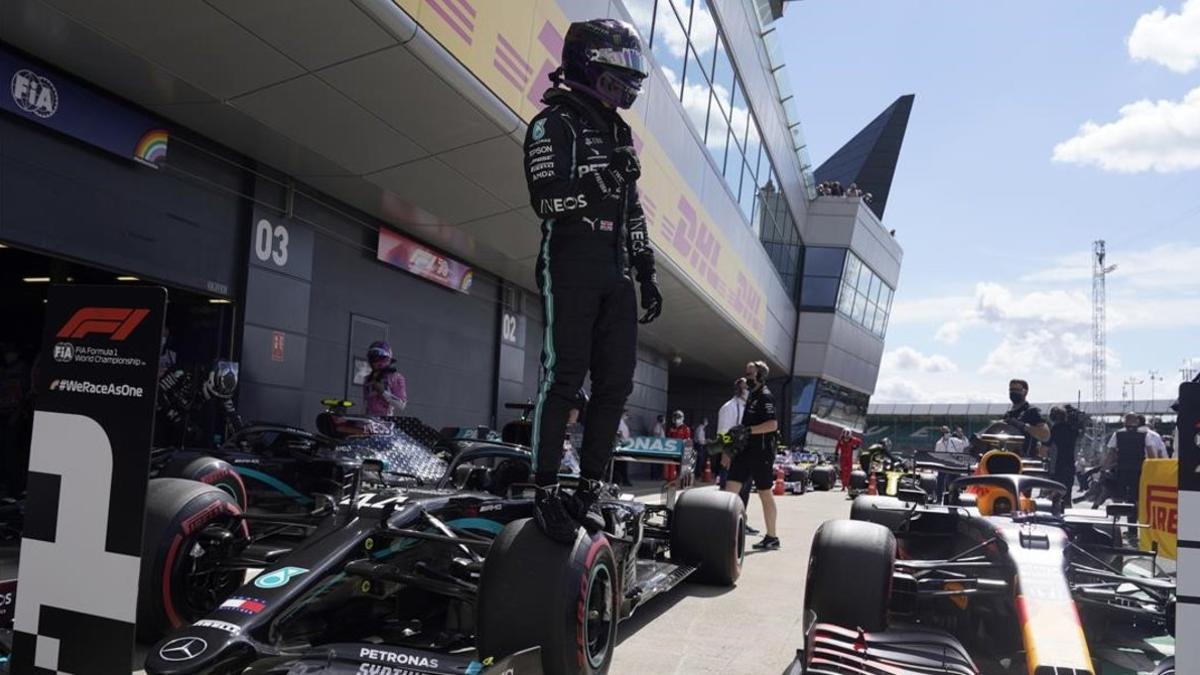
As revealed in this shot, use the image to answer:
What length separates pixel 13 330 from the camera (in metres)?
11.4

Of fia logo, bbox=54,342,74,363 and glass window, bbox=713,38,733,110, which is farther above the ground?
glass window, bbox=713,38,733,110

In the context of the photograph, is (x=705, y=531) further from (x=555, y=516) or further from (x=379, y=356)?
(x=379, y=356)

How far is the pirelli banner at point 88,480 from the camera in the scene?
2.06m

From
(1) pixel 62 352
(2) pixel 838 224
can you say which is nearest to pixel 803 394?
(2) pixel 838 224

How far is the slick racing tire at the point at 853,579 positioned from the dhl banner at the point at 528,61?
492cm

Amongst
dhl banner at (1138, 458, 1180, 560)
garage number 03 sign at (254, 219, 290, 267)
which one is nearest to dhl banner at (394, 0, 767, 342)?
garage number 03 sign at (254, 219, 290, 267)

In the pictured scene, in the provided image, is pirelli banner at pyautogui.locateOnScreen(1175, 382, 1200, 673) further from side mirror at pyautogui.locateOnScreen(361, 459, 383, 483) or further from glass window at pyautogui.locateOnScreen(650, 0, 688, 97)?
glass window at pyautogui.locateOnScreen(650, 0, 688, 97)

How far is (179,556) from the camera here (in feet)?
11.0

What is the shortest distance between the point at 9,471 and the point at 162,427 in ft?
7.36

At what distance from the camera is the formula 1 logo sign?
2084mm

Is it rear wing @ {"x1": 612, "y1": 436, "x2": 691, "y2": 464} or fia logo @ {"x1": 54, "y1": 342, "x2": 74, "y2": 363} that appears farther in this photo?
rear wing @ {"x1": 612, "y1": 436, "x2": 691, "y2": 464}

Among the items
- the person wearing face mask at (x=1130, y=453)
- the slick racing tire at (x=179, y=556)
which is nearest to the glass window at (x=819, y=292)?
the person wearing face mask at (x=1130, y=453)

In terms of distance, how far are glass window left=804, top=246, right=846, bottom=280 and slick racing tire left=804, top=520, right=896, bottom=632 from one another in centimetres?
3089

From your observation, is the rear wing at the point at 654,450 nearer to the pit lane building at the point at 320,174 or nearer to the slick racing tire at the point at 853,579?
the slick racing tire at the point at 853,579
